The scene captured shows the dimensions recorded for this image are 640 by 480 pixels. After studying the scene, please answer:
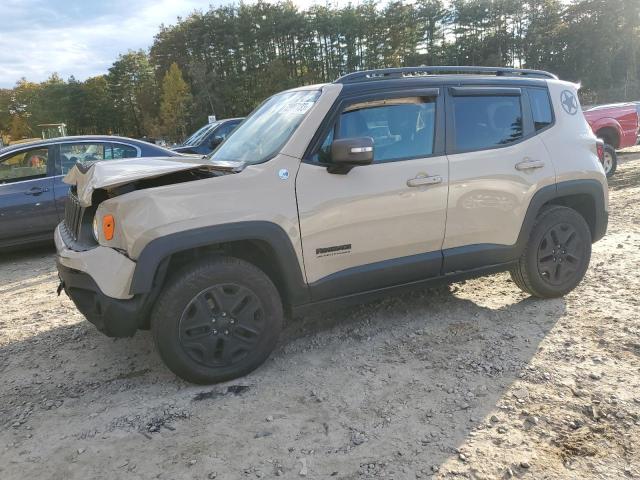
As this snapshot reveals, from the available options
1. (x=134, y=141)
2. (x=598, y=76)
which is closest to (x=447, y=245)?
(x=134, y=141)

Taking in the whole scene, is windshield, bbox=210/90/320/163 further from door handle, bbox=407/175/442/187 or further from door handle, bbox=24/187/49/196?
door handle, bbox=24/187/49/196

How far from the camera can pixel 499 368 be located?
3209 millimetres

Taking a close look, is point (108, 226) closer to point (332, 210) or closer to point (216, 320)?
point (216, 320)

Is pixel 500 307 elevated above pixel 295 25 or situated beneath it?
situated beneath

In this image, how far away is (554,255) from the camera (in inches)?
164

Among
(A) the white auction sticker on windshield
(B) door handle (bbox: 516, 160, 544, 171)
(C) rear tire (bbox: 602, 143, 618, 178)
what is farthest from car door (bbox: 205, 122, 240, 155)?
(B) door handle (bbox: 516, 160, 544, 171)

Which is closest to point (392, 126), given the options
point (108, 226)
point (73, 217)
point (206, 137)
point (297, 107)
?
point (297, 107)

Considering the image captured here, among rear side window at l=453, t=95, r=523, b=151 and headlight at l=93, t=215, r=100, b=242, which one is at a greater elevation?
rear side window at l=453, t=95, r=523, b=151

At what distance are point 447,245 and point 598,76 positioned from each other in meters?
57.8

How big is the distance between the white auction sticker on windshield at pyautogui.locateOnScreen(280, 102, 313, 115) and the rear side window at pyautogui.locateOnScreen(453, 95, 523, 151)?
111 cm

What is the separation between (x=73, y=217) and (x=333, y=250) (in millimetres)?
1897

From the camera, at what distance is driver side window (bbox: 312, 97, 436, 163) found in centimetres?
340

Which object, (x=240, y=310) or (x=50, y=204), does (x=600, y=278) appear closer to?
(x=240, y=310)

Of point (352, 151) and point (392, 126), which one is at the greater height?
point (392, 126)
